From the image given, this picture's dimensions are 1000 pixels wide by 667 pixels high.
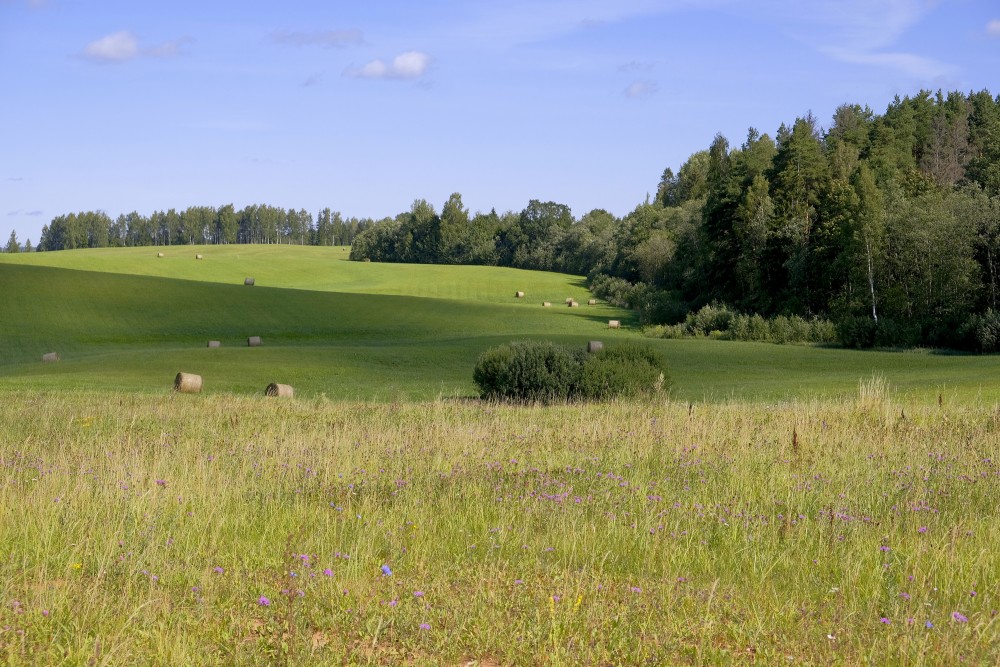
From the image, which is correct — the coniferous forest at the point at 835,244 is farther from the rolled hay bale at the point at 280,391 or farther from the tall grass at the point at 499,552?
the tall grass at the point at 499,552

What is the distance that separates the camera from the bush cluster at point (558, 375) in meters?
23.6

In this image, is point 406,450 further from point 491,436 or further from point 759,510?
point 759,510

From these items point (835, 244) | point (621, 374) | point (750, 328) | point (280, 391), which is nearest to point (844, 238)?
point (835, 244)

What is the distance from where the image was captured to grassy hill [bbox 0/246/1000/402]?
2812 centimetres

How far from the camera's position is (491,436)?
1179cm

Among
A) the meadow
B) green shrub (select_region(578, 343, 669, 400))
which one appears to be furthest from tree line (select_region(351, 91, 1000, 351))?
Answer: the meadow

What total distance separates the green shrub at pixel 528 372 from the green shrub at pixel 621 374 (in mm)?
393

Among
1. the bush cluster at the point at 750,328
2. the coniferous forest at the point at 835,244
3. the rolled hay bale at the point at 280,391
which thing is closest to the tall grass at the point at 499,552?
the rolled hay bale at the point at 280,391

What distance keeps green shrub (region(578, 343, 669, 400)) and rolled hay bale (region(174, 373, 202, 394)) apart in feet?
36.3

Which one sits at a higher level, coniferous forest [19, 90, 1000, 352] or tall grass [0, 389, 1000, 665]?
coniferous forest [19, 90, 1000, 352]

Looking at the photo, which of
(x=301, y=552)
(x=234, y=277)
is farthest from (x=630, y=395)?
(x=234, y=277)

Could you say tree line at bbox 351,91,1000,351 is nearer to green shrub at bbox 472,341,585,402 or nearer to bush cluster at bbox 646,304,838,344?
bush cluster at bbox 646,304,838,344

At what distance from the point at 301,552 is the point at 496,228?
142 meters

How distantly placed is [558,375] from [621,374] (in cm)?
170
